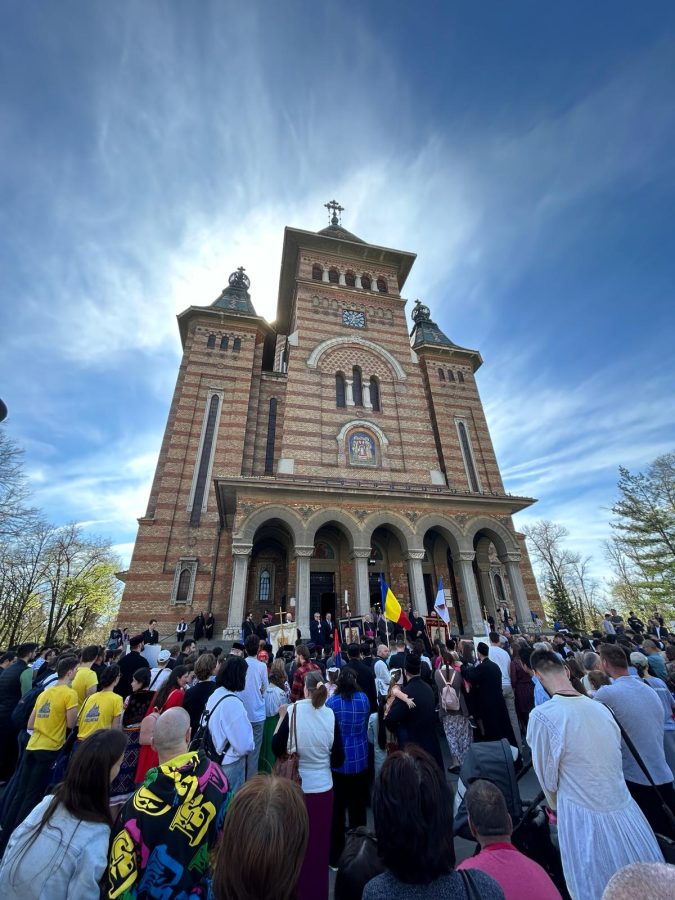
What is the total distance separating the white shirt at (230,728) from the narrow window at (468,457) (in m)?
21.3

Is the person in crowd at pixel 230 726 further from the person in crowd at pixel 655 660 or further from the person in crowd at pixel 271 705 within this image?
the person in crowd at pixel 655 660

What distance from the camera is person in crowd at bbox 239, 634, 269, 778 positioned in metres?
4.92

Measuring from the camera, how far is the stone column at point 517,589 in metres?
17.3

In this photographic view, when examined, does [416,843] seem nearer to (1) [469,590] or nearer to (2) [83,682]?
(2) [83,682]

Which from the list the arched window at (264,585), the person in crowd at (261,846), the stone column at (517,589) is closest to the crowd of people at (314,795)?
the person in crowd at (261,846)

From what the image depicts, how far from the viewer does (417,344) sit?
89.1 ft

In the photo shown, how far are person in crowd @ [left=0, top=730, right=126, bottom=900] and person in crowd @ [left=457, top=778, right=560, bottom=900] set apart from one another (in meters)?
1.77

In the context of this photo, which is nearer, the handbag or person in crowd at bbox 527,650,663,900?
person in crowd at bbox 527,650,663,900

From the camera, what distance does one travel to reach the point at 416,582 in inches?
639

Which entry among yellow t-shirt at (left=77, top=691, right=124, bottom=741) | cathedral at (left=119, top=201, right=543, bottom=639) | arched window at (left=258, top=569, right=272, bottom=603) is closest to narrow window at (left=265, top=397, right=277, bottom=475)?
cathedral at (left=119, top=201, right=543, bottom=639)

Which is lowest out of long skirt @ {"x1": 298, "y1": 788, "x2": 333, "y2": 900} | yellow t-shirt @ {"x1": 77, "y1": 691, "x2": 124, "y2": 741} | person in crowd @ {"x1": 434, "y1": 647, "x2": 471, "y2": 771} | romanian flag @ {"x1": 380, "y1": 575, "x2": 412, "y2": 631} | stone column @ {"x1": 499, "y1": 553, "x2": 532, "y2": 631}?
long skirt @ {"x1": 298, "y1": 788, "x2": 333, "y2": 900}

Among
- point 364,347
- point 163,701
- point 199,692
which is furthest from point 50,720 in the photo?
point 364,347

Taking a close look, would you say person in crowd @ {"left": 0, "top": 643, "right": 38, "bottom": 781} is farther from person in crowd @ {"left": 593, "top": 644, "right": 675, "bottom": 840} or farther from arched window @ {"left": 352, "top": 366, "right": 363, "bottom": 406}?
arched window @ {"left": 352, "top": 366, "right": 363, "bottom": 406}

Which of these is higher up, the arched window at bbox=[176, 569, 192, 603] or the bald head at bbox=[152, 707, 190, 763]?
the arched window at bbox=[176, 569, 192, 603]
